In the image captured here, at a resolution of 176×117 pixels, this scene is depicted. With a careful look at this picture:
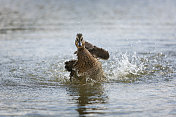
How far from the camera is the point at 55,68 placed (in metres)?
9.42

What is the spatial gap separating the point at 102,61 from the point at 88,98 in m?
3.50

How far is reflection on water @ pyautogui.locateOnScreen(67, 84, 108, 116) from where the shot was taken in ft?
19.5

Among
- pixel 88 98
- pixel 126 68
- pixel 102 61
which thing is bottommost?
pixel 88 98

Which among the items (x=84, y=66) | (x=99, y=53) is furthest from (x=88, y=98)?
(x=99, y=53)

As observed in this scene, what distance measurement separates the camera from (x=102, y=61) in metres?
10.0

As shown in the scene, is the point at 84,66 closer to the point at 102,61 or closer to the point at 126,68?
the point at 126,68

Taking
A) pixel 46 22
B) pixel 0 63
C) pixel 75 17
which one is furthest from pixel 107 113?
pixel 75 17

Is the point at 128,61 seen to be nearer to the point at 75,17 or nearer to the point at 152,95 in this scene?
the point at 152,95

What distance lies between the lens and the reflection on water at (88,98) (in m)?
5.93

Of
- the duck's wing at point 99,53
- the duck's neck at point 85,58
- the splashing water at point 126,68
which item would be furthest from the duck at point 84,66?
the splashing water at point 126,68

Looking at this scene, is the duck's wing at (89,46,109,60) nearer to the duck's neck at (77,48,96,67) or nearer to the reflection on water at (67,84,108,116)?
the duck's neck at (77,48,96,67)

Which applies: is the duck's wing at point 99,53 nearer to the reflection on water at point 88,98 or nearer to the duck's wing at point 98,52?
the duck's wing at point 98,52

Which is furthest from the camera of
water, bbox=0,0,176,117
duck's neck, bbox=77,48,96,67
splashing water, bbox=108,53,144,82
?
splashing water, bbox=108,53,144,82

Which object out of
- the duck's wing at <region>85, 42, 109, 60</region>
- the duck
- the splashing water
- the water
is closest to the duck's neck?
the duck
